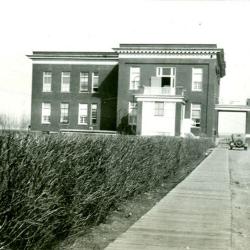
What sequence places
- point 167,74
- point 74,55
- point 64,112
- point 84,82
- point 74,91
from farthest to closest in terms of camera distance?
point 64,112, point 74,91, point 84,82, point 74,55, point 167,74

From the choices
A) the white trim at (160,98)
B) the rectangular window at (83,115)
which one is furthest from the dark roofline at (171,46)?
the rectangular window at (83,115)

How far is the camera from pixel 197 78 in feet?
171

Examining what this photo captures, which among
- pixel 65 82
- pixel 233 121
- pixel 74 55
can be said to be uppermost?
pixel 74 55

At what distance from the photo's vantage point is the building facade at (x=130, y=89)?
155 feet

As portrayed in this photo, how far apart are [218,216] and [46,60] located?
51.1 meters

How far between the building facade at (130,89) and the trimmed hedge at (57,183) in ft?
121

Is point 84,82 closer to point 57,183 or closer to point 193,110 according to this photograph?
point 193,110

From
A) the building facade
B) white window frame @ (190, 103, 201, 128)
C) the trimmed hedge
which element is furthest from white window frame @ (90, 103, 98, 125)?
the trimmed hedge

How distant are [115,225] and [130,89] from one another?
147ft

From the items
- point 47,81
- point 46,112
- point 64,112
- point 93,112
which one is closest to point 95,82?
point 93,112

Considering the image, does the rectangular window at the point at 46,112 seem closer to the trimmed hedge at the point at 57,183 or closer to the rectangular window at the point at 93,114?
the rectangular window at the point at 93,114

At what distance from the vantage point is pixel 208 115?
5178 cm

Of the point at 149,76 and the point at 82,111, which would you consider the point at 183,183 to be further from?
the point at 82,111

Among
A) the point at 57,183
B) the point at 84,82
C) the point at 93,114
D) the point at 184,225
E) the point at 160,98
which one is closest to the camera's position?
the point at 57,183
